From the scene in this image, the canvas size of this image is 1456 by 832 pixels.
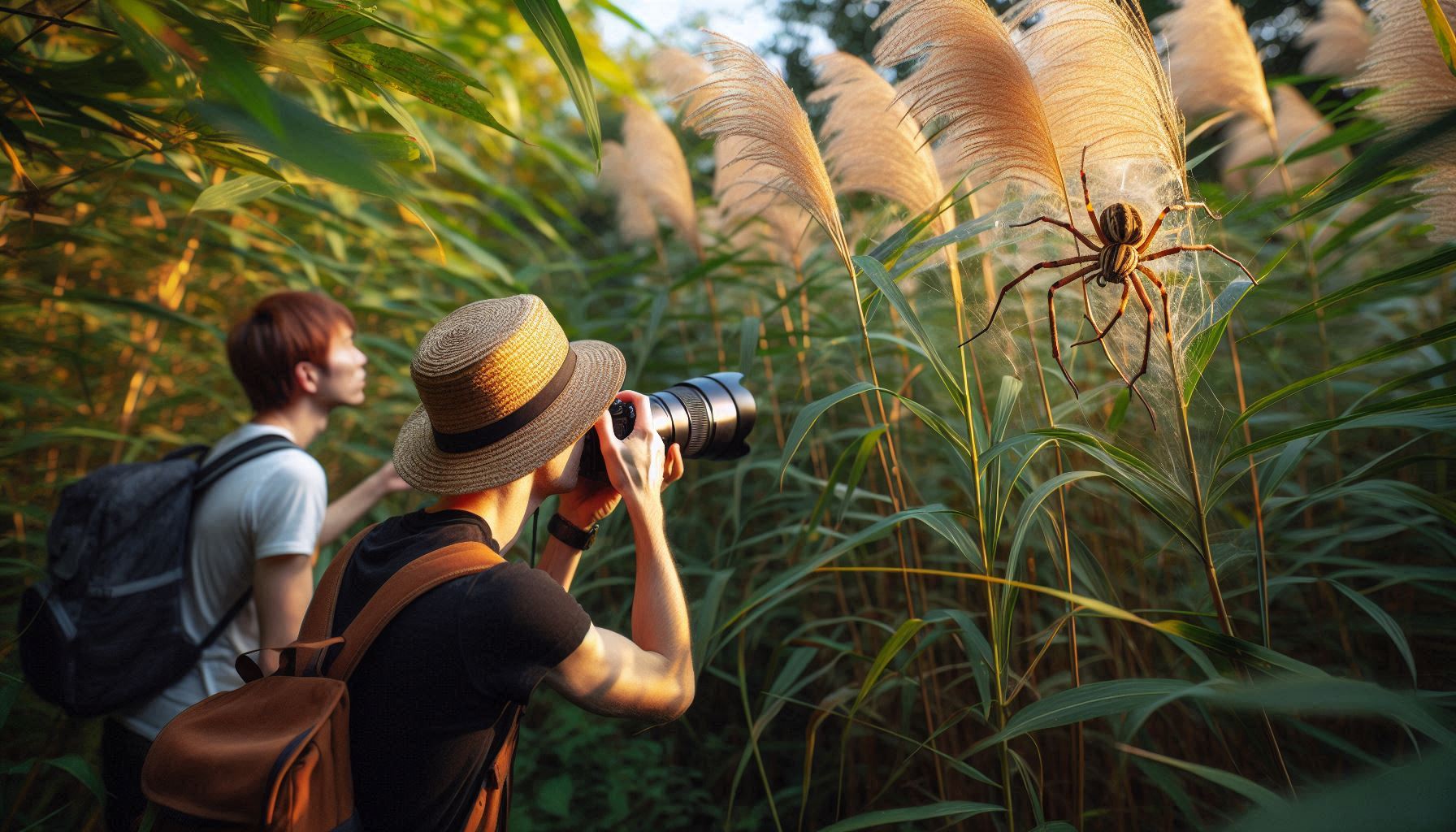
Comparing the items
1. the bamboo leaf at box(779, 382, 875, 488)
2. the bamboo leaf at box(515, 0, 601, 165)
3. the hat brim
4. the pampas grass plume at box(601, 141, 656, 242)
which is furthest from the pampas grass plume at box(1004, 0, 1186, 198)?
the pampas grass plume at box(601, 141, 656, 242)

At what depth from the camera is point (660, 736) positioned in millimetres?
2143

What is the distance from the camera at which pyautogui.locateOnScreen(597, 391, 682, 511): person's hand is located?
1.03 m

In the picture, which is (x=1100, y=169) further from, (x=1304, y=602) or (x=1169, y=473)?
(x=1304, y=602)

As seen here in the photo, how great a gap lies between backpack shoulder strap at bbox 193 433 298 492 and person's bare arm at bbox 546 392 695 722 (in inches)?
29.7

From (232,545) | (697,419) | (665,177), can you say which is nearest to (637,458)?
(697,419)

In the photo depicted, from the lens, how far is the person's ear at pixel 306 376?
1553 mm

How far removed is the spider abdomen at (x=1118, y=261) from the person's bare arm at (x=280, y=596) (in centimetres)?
132

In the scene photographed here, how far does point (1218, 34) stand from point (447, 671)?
177 cm

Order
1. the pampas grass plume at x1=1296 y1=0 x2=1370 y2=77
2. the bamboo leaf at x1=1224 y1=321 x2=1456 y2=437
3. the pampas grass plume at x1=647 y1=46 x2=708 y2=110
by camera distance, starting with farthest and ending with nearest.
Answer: the pampas grass plume at x1=647 y1=46 x2=708 y2=110
the pampas grass plume at x1=1296 y1=0 x2=1370 y2=77
the bamboo leaf at x1=1224 y1=321 x2=1456 y2=437

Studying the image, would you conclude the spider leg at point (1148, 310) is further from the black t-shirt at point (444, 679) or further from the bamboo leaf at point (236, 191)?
the bamboo leaf at point (236, 191)

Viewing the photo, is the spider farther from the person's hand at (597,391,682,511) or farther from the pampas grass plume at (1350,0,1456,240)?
the person's hand at (597,391,682,511)

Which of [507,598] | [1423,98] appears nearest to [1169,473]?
[1423,98]

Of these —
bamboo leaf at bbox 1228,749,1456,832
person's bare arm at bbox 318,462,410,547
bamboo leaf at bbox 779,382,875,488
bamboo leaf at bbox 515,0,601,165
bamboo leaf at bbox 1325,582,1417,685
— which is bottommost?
bamboo leaf at bbox 1325,582,1417,685

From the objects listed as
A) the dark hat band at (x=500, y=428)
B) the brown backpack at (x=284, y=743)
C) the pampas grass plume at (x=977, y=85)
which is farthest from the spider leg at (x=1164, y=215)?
the brown backpack at (x=284, y=743)
